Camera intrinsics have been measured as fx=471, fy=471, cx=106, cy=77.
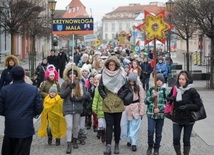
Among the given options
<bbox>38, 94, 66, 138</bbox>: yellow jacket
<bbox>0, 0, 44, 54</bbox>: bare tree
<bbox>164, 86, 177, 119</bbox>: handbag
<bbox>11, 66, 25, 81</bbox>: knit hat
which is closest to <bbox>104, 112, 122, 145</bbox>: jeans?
<bbox>164, 86, 177, 119</bbox>: handbag

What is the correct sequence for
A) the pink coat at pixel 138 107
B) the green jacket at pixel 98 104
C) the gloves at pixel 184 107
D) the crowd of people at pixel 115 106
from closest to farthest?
the gloves at pixel 184 107 → the crowd of people at pixel 115 106 → the pink coat at pixel 138 107 → the green jacket at pixel 98 104

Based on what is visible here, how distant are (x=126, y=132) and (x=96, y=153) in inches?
35.6

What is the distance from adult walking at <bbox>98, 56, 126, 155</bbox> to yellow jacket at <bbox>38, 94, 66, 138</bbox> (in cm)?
115

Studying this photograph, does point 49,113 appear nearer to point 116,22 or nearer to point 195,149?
point 195,149

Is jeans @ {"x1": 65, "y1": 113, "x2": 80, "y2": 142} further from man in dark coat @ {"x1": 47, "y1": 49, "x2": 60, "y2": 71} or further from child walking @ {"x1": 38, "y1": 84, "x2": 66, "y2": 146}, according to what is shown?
man in dark coat @ {"x1": 47, "y1": 49, "x2": 60, "y2": 71}

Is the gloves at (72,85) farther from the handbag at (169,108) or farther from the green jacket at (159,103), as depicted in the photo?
the handbag at (169,108)

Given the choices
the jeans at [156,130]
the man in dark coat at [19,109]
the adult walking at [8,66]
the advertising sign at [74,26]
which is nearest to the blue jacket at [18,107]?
the man in dark coat at [19,109]

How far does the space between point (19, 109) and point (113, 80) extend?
258cm

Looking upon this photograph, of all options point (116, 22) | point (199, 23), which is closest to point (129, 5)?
point (116, 22)

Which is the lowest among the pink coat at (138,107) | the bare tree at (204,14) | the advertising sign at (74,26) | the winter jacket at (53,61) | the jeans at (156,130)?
the jeans at (156,130)

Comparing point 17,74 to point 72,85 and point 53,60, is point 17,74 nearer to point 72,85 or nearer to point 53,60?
point 72,85

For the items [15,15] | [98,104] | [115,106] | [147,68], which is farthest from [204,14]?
[115,106]

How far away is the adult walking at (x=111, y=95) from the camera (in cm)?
853

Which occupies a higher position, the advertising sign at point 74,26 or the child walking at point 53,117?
the advertising sign at point 74,26
